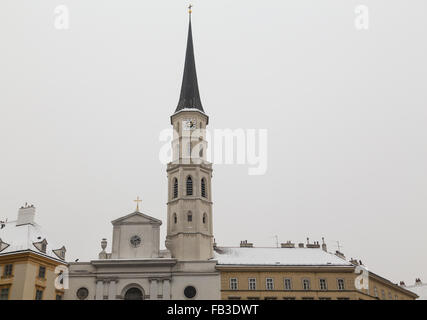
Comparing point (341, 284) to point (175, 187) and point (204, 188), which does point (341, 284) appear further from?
point (175, 187)

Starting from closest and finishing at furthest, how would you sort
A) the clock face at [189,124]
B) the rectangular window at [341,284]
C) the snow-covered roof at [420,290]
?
the rectangular window at [341,284], the clock face at [189,124], the snow-covered roof at [420,290]

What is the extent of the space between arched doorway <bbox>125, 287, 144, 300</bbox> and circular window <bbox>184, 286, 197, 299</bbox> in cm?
445

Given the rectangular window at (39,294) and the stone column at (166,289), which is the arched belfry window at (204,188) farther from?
the rectangular window at (39,294)

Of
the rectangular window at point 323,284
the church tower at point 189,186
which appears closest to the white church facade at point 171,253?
the church tower at point 189,186

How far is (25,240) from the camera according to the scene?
4547 centimetres

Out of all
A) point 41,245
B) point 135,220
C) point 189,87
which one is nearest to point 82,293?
point 41,245

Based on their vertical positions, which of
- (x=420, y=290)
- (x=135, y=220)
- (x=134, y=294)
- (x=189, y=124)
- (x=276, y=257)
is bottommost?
(x=134, y=294)

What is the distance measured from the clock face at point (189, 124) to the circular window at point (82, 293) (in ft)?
71.5

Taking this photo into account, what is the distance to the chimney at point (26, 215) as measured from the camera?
160 ft

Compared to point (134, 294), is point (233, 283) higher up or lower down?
higher up

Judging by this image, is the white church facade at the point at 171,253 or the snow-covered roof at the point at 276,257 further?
the snow-covered roof at the point at 276,257

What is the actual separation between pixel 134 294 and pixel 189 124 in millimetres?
21084
